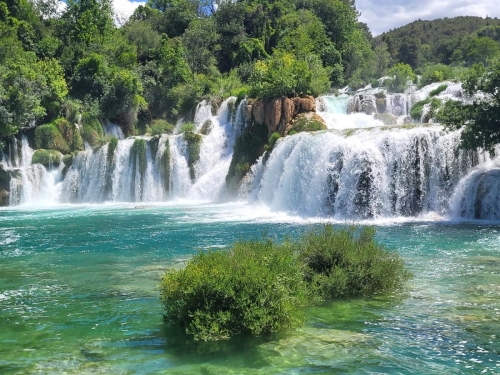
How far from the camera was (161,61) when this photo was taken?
2083 inches

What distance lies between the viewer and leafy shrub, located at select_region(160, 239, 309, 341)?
7781 millimetres

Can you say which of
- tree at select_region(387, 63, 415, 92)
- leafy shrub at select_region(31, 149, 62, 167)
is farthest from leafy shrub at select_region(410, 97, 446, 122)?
leafy shrub at select_region(31, 149, 62, 167)

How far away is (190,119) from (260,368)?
3858 centimetres

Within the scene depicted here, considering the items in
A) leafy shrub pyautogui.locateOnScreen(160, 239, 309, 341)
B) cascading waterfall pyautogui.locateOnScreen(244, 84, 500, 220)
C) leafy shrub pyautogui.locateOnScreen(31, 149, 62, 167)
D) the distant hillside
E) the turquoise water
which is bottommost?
the turquoise water

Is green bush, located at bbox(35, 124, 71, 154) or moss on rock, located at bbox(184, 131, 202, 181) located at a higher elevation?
green bush, located at bbox(35, 124, 71, 154)

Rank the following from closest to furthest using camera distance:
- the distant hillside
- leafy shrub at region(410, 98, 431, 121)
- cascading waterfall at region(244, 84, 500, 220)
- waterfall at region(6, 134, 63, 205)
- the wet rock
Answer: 1. cascading waterfall at region(244, 84, 500, 220)
2. leafy shrub at region(410, 98, 431, 121)
3. waterfall at region(6, 134, 63, 205)
4. the wet rock
5. the distant hillside

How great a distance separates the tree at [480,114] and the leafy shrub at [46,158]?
25803mm

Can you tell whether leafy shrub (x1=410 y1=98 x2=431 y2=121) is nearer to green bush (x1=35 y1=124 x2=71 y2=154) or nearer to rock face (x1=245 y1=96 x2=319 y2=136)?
rock face (x1=245 y1=96 x2=319 y2=136)

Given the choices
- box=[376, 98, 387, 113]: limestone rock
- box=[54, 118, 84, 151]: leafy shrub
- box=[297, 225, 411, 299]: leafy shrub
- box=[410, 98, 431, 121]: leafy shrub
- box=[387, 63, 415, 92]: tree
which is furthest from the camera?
box=[387, 63, 415, 92]: tree

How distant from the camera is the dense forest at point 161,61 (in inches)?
1550

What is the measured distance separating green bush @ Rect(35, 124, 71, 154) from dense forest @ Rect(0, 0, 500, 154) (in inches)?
2.8

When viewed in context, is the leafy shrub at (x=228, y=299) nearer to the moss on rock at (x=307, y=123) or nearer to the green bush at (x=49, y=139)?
the moss on rock at (x=307, y=123)

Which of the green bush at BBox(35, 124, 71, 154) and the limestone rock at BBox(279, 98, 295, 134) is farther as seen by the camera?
the green bush at BBox(35, 124, 71, 154)

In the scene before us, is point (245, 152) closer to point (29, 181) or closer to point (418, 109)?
point (418, 109)
